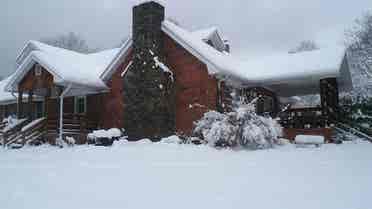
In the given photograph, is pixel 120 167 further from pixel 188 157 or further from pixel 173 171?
pixel 188 157

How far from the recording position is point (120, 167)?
763cm

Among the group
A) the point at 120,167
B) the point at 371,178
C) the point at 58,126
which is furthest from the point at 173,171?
the point at 58,126

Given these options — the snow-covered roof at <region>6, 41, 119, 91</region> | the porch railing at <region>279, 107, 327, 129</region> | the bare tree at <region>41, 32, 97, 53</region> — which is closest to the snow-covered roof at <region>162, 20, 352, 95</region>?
the porch railing at <region>279, 107, 327, 129</region>

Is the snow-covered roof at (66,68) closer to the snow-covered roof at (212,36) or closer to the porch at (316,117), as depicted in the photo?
the snow-covered roof at (212,36)

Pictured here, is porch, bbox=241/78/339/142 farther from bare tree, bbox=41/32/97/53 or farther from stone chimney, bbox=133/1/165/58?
bare tree, bbox=41/32/97/53

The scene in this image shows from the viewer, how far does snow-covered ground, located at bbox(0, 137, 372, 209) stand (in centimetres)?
471

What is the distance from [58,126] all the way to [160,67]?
6633mm

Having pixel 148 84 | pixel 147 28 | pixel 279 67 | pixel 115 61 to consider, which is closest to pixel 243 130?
pixel 148 84

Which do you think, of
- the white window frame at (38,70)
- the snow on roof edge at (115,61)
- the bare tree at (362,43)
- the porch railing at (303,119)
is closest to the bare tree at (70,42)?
the white window frame at (38,70)

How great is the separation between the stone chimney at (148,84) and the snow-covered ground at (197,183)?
6.49 meters

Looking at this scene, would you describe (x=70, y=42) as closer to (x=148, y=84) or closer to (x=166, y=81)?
(x=166, y=81)

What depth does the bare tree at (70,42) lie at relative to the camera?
45344mm

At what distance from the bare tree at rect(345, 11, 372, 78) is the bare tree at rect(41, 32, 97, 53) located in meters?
34.4

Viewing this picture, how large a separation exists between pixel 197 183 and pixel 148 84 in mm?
10282
